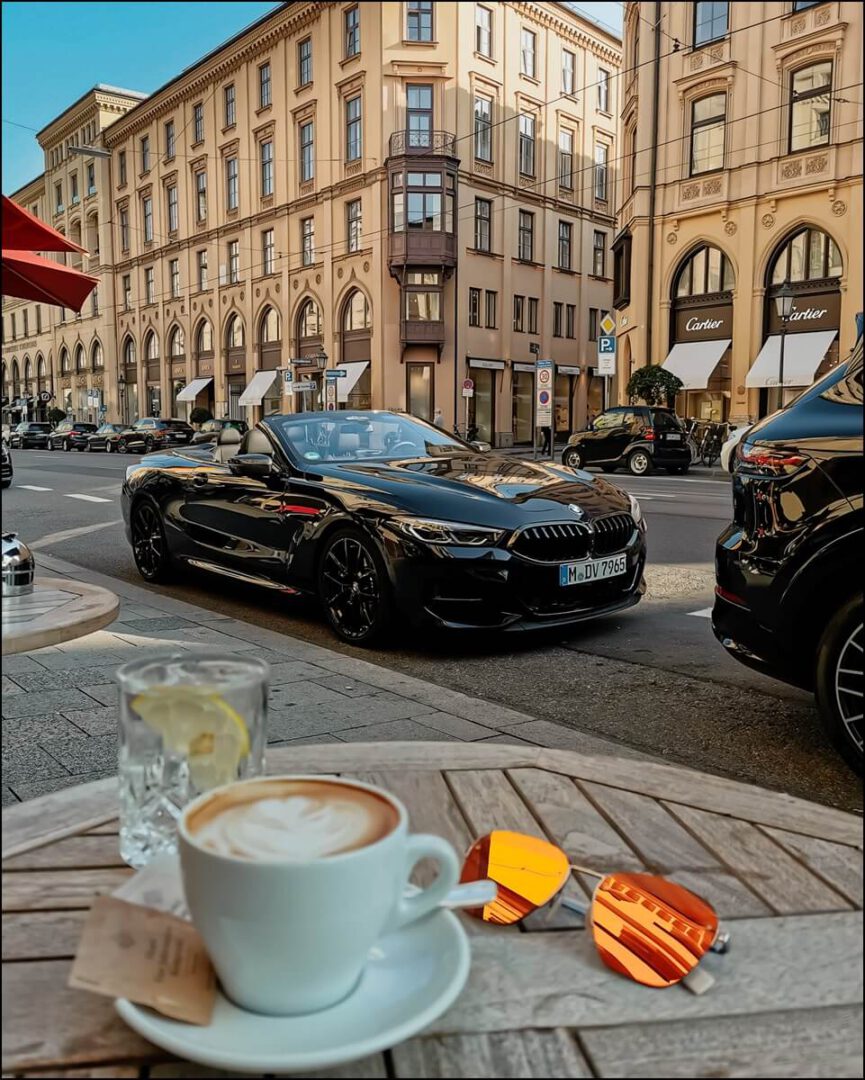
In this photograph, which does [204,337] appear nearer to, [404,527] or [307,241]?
[307,241]

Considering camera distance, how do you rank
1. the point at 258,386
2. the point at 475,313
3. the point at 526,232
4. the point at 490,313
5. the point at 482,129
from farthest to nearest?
the point at 258,386 → the point at 475,313 → the point at 490,313 → the point at 526,232 → the point at 482,129

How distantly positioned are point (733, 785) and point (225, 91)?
1.54 metres

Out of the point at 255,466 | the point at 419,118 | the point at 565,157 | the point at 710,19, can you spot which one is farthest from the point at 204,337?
the point at 710,19

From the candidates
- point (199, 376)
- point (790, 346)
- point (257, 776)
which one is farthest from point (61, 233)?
point (199, 376)

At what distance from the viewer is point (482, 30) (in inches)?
57.3

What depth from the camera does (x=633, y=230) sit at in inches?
1082

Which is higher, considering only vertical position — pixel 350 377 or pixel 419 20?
pixel 350 377

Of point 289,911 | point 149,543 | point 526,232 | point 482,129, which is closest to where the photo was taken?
point 289,911

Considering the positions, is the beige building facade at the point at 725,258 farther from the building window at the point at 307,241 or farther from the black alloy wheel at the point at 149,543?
the building window at the point at 307,241

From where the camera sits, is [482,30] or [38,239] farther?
[38,239]

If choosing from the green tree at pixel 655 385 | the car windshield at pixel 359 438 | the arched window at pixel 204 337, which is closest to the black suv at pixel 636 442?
the green tree at pixel 655 385

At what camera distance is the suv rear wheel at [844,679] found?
10.2ft

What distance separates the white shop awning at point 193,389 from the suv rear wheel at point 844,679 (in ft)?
134

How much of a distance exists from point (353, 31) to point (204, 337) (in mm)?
40257
